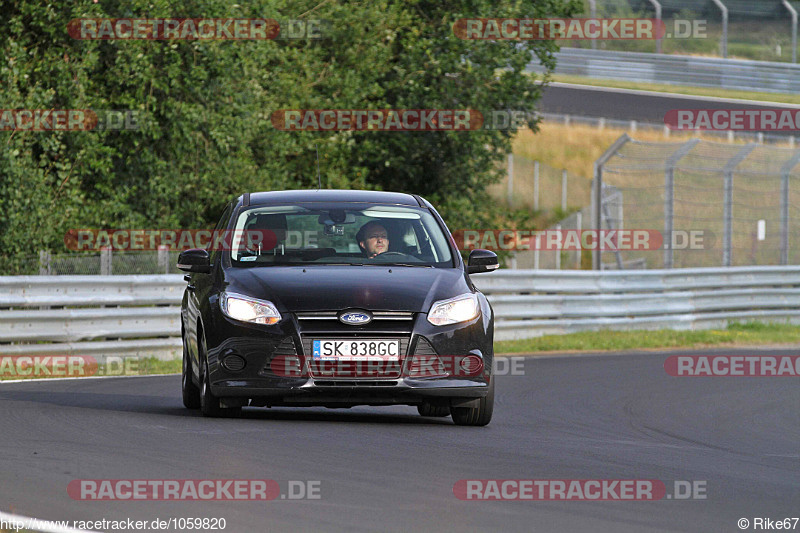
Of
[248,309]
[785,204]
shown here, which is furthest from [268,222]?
[785,204]

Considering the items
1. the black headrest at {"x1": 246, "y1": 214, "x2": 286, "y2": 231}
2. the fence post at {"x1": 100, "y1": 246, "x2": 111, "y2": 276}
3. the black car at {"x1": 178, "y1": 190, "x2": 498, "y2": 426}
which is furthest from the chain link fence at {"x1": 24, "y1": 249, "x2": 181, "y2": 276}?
the black car at {"x1": 178, "y1": 190, "x2": 498, "y2": 426}

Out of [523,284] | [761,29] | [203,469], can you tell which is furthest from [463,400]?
[761,29]

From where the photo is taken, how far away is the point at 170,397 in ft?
39.9

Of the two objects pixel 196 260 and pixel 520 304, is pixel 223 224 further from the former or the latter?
pixel 520 304

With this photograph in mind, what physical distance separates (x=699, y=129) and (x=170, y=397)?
3867 centimetres

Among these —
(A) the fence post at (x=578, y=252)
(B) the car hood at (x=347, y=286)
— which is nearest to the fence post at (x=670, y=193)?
(A) the fence post at (x=578, y=252)

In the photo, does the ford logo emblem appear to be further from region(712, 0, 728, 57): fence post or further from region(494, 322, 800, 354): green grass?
region(712, 0, 728, 57): fence post

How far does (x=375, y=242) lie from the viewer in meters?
10.2

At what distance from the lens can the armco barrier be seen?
51.4ft

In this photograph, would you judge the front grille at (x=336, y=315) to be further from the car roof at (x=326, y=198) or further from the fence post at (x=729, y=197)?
the fence post at (x=729, y=197)

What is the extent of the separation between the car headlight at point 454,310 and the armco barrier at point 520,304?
275 inches

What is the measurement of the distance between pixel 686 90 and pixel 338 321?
41.4 meters

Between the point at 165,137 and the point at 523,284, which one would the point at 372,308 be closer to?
the point at 523,284

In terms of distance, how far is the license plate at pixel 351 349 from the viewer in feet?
30.2
